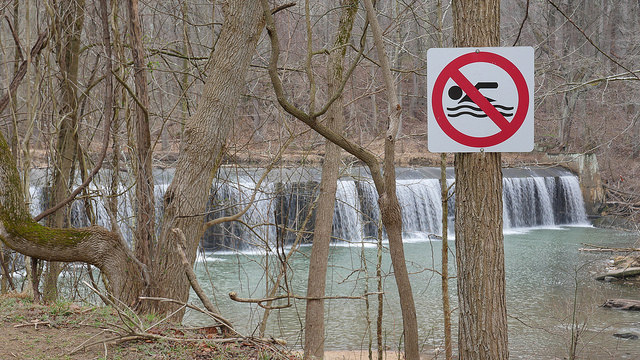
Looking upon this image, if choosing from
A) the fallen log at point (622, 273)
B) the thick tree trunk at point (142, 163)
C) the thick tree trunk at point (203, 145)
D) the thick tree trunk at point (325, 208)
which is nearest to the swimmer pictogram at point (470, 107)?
the thick tree trunk at point (203, 145)

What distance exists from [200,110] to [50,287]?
123 inches

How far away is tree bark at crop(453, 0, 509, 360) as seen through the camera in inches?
121

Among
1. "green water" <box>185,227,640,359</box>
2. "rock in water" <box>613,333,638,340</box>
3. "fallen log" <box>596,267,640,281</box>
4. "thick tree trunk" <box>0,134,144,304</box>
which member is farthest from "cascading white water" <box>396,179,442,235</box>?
"thick tree trunk" <box>0,134,144,304</box>

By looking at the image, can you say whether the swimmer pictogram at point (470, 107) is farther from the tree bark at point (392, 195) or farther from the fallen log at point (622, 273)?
the fallen log at point (622, 273)

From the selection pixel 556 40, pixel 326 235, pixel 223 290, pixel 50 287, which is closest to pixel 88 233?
pixel 50 287

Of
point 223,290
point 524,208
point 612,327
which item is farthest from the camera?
point 524,208

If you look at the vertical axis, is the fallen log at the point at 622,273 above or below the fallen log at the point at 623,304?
above

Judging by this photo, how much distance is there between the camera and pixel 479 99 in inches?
117

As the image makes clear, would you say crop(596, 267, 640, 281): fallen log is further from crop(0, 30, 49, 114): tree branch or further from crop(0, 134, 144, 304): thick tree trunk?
crop(0, 30, 49, 114): tree branch

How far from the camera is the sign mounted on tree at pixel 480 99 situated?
9.69ft

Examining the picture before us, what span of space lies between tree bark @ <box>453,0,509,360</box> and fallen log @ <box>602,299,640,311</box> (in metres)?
8.37

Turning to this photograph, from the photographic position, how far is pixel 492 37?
3127 millimetres

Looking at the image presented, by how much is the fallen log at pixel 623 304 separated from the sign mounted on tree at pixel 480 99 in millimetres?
8706

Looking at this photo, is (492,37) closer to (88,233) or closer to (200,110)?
(200,110)
